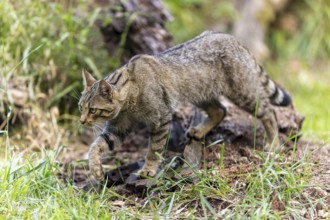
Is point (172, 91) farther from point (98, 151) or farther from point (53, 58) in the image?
point (53, 58)

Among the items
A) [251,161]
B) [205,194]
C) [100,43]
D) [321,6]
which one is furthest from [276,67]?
[205,194]

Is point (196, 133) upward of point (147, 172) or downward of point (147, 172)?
upward

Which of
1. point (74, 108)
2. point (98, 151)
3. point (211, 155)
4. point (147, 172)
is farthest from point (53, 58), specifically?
point (211, 155)

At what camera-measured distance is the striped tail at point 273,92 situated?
18.0 ft

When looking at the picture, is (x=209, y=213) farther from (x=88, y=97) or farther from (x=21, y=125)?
(x=21, y=125)

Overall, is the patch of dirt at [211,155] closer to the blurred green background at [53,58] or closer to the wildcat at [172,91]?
the wildcat at [172,91]

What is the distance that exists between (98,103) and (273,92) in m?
2.06

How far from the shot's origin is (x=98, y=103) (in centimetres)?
430

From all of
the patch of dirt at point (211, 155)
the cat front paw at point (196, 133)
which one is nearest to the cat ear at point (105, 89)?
the patch of dirt at point (211, 155)

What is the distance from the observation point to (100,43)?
7.00 m

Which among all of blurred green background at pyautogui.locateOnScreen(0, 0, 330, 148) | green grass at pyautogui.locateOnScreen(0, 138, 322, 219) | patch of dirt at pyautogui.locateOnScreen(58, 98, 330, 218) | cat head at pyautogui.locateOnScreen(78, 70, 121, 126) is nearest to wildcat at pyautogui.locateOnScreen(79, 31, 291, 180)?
cat head at pyautogui.locateOnScreen(78, 70, 121, 126)

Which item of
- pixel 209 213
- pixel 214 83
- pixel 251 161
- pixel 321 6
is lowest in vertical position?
pixel 209 213

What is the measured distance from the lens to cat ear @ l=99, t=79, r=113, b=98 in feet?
13.9

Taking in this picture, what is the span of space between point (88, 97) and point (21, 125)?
2.09 metres
